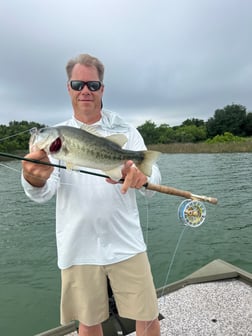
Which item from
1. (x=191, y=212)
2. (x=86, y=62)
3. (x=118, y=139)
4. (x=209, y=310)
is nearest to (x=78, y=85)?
A: (x=86, y=62)

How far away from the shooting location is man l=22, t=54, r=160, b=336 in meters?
2.41

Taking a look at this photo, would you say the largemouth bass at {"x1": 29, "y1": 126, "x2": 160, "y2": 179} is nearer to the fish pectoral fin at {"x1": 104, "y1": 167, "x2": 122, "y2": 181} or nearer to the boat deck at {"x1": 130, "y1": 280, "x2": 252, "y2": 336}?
the fish pectoral fin at {"x1": 104, "y1": 167, "x2": 122, "y2": 181}

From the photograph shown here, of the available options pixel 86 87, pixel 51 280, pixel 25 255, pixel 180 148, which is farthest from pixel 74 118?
pixel 180 148

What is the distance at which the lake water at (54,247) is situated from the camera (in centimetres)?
677

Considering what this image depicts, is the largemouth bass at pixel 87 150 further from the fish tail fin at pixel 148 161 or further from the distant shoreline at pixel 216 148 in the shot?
the distant shoreline at pixel 216 148

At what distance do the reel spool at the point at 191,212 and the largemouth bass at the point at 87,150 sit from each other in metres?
1.26

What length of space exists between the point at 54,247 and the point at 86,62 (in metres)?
8.75

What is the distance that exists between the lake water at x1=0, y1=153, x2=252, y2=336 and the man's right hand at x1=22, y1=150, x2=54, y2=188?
1.67 metres

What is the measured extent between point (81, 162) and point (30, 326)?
5.29 meters

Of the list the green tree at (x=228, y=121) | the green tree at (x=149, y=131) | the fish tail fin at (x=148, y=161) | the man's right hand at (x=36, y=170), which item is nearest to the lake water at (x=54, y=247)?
the man's right hand at (x=36, y=170)

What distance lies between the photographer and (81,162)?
6.91 feet

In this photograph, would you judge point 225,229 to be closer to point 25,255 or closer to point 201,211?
point 25,255

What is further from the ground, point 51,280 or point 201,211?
point 201,211

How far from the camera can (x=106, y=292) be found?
2566mm
